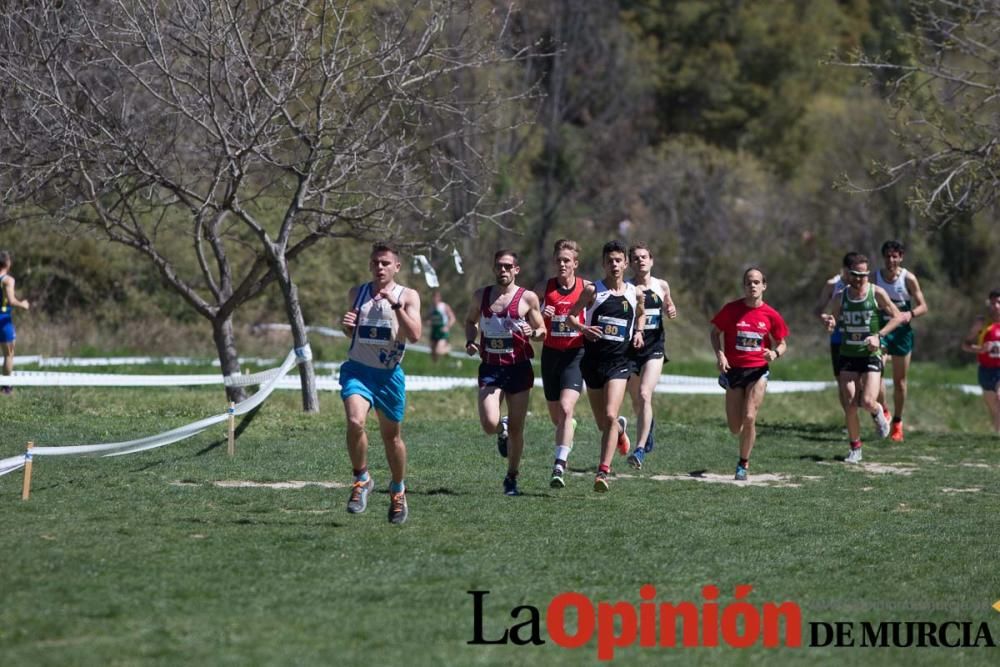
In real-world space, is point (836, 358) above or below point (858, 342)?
below

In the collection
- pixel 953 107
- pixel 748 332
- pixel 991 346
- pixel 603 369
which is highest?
pixel 953 107

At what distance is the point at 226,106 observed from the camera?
17.3 m

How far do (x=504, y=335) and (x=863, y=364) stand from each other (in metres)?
5.37

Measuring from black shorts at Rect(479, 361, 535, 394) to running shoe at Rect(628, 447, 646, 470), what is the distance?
1971mm

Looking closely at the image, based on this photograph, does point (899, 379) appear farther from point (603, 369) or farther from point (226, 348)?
point (226, 348)

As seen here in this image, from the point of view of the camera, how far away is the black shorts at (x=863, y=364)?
1549 centimetres

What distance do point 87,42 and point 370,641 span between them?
10920mm

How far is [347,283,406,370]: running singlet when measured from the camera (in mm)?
10305

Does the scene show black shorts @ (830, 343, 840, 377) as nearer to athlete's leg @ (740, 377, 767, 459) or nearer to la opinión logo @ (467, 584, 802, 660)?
athlete's leg @ (740, 377, 767, 459)

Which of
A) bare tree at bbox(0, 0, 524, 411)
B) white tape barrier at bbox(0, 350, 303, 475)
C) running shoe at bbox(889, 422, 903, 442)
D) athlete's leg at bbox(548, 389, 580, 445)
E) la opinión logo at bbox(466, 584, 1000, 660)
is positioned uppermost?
bare tree at bbox(0, 0, 524, 411)

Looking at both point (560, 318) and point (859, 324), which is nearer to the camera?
point (560, 318)

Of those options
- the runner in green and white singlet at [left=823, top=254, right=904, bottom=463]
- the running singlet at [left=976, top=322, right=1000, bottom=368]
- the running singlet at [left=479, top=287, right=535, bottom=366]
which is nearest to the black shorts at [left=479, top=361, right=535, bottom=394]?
the running singlet at [left=479, top=287, right=535, bottom=366]

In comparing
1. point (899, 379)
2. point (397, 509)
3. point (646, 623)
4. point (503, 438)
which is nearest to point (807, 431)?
point (899, 379)

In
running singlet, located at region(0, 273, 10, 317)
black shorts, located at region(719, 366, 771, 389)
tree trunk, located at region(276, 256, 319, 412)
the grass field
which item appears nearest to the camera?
the grass field
